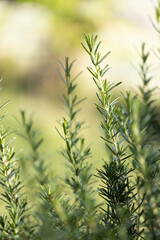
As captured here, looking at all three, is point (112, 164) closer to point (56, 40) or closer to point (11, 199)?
point (11, 199)

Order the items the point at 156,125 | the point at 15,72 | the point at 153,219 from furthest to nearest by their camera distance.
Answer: the point at 15,72
the point at 156,125
the point at 153,219

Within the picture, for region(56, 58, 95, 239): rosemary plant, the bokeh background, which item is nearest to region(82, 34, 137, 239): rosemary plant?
region(56, 58, 95, 239): rosemary plant

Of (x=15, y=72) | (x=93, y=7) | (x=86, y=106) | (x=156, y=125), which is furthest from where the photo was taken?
(x=93, y=7)

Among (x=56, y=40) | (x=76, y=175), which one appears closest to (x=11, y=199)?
(x=76, y=175)

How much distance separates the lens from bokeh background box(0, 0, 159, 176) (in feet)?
6.05

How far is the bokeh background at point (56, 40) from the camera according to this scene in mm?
1844

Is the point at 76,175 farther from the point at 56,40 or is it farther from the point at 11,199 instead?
the point at 56,40

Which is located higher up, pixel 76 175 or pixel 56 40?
pixel 56 40

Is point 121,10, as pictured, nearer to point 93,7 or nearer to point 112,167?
point 93,7

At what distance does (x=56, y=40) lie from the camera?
197 cm

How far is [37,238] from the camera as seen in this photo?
0.70 feet

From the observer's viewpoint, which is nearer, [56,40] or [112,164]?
[112,164]

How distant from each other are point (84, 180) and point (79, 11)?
1.97 meters

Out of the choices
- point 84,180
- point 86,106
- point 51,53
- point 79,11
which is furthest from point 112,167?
point 79,11
